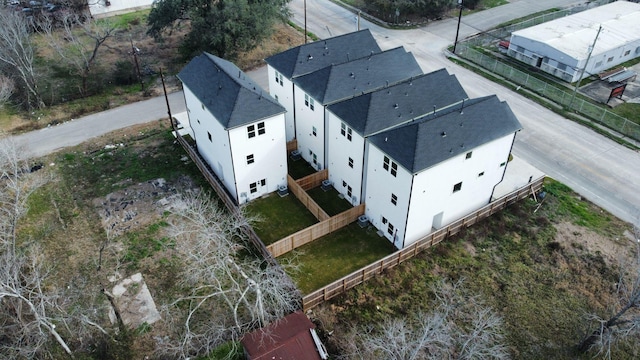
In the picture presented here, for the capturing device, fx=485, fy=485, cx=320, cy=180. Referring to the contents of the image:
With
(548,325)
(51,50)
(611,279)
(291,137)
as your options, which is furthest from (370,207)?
(51,50)

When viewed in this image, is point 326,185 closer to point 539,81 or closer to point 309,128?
point 309,128

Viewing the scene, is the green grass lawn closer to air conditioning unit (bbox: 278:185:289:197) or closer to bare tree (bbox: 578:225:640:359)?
air conditioning unit (bbox: 278:185:289:197)

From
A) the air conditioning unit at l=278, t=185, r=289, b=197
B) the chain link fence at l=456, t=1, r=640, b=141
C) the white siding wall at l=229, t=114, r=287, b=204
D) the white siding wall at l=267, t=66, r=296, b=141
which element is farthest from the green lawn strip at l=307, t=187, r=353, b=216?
the chain link fence at l=456, t=1, r=640, b=141

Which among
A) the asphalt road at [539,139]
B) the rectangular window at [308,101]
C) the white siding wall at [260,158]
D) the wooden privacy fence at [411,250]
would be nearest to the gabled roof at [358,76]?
the rectangular window at [308,101]

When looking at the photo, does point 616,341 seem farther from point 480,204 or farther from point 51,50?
point 51,50

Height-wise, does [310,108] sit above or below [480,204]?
above
